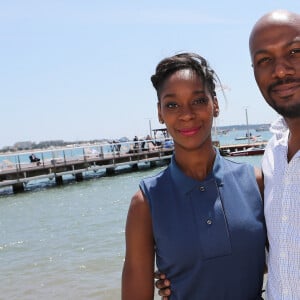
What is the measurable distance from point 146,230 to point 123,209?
56.0 ft

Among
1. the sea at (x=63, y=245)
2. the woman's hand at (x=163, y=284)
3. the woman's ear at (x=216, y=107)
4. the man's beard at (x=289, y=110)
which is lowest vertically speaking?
the sea at (x=63, y=245)

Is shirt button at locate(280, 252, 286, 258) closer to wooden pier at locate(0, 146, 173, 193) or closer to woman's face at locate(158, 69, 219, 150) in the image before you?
woman's face at locate(158, 69, 219, 150)

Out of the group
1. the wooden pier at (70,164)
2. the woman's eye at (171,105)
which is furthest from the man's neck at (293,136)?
the wooden pier at (70,164)

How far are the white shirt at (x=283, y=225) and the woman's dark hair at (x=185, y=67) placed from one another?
0.43 m

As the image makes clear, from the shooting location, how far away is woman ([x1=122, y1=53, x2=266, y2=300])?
185 centimetres

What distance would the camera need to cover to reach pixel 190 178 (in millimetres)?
1976

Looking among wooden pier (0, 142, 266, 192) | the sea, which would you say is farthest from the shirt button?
wooden pier (0, 142, 266, 192)

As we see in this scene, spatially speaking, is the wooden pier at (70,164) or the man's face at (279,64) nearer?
the man's face at (279,64)

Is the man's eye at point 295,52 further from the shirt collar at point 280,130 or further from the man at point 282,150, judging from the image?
the shirt collar at point 280,130

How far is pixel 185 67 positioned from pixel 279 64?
39 cm

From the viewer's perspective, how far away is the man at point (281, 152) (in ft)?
5.60

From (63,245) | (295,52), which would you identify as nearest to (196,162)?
(295,52)

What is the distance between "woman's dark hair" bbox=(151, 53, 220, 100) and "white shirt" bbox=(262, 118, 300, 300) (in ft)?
1.40

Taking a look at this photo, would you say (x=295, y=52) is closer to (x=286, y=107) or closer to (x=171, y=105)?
(x=286, y=107)
